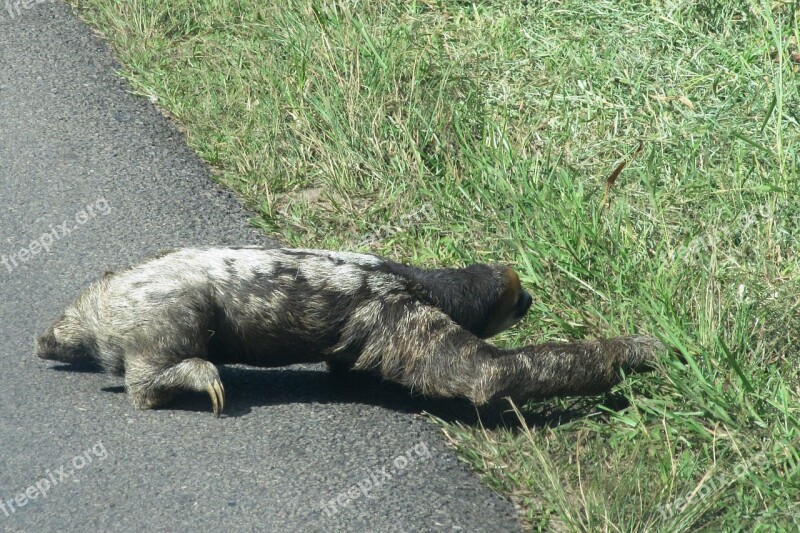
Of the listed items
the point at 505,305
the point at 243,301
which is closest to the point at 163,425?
the point at 243,301

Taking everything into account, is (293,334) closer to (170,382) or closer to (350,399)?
(350,399)

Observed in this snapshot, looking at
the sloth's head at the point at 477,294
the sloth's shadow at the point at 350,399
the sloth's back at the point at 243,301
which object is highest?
the sloth's back at the point at 243,301

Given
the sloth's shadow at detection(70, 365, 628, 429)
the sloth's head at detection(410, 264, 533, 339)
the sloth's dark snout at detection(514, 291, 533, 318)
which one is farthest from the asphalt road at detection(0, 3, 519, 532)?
the sloth's dark snout at detection(514, 291, 533, 318)

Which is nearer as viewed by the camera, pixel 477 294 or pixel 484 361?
pixel 484 361

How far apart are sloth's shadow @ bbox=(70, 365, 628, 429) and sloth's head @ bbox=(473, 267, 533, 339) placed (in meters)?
0.44

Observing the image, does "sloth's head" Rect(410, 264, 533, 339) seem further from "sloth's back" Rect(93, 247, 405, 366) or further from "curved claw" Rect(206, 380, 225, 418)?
"curved claw" Rect(206, 380, 225, 418)

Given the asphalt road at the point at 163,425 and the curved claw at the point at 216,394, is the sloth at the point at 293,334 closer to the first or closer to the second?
the curved claw at the point at 216,394

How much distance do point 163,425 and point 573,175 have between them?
2.72 meters

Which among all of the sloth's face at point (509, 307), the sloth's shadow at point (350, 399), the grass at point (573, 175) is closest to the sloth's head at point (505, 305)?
the sloth's face at point (509, 307)

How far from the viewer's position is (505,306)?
4867mm

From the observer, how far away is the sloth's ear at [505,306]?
4.83 m

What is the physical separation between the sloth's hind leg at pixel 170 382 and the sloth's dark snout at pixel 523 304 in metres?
1.50

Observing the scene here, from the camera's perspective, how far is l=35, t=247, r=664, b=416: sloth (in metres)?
4.38

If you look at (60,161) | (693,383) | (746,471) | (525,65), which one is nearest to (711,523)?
(746,471)
